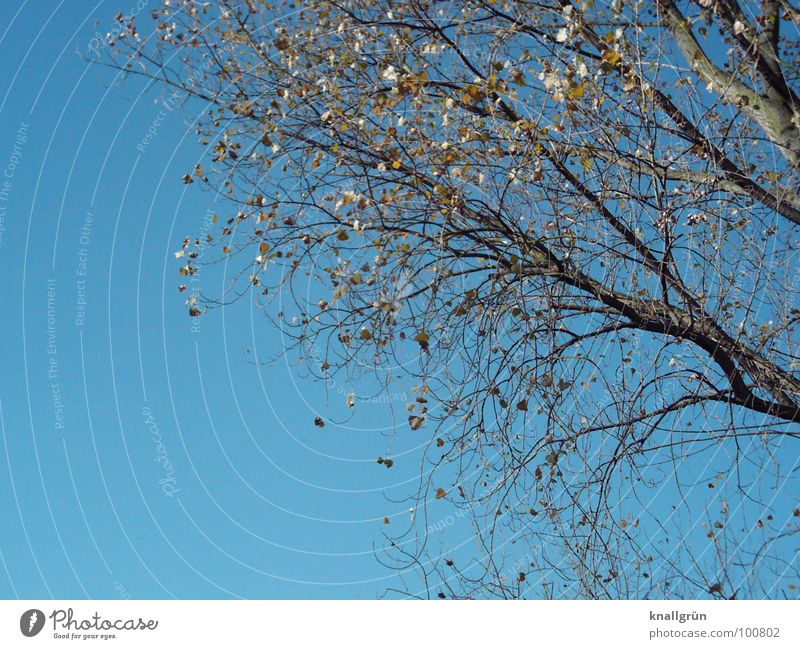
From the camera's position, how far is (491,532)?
628 cm

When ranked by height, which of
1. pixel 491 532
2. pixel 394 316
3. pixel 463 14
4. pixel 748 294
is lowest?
pixel 491 532

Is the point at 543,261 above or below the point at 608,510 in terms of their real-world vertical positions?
above

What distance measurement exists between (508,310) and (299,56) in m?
3.36

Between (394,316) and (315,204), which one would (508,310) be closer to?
(394,316)

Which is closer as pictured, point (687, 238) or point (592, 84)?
point (592, 84)

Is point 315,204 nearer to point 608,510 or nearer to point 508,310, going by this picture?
point 508,310

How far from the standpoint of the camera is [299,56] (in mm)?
7555
